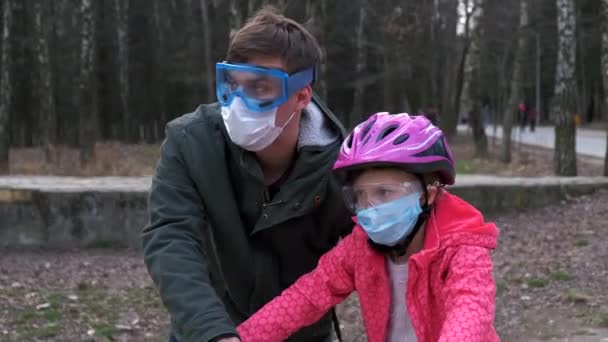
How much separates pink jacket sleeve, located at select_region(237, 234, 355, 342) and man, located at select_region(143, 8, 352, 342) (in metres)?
0.20

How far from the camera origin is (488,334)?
8.03ft

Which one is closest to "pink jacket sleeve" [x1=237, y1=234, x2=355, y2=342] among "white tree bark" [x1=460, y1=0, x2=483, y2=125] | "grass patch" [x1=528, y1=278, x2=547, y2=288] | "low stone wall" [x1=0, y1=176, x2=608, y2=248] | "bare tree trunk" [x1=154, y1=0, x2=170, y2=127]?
"grass patch" [x1=528, y1=278, x2=547, y2=288]

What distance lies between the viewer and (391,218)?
99.3 inches

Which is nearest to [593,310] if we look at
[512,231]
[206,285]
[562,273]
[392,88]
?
[562,273]

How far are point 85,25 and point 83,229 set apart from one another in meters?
12.3

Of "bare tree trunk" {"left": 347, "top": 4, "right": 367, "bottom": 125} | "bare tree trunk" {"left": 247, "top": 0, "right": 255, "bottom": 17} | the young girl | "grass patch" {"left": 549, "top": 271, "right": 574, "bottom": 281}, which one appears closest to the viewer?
the young girl

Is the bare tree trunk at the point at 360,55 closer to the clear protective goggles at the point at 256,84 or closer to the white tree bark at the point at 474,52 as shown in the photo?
the white tree bark at the point at 474,52

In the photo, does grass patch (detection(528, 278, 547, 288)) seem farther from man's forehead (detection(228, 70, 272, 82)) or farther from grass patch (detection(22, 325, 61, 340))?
man's forehead (detection(228, 70, 272, 82))

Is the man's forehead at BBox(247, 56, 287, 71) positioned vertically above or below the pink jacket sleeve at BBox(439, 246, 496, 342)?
above

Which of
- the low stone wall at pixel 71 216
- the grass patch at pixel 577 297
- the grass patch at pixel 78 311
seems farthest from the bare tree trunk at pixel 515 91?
the grass patch at pixel 78 311

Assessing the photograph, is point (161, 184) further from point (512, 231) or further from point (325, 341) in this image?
point (512, 231)

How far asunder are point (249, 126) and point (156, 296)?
5.60 metres

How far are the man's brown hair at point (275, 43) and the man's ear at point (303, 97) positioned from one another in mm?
71

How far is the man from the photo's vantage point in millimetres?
2475
